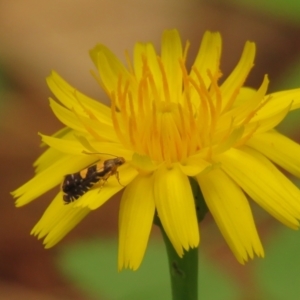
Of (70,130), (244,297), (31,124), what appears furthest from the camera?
(31,124)

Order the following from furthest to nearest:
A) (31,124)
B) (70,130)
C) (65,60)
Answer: (65,60)
(31,124)
(70,130)

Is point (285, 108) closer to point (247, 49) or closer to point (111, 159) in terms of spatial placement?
point (247, 49)

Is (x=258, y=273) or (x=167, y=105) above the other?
(x=167, y=105)

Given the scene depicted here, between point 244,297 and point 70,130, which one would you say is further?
point 244,297

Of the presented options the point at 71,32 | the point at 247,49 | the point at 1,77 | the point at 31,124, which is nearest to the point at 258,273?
the point at 247,49

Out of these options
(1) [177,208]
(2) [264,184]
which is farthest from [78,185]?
(2) [264,184]

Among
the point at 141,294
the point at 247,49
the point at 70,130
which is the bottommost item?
the point at 141,294

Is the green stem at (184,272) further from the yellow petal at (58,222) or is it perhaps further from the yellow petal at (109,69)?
the yellow petal at (109,69)

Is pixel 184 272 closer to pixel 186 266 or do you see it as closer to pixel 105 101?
pixel 186 266
